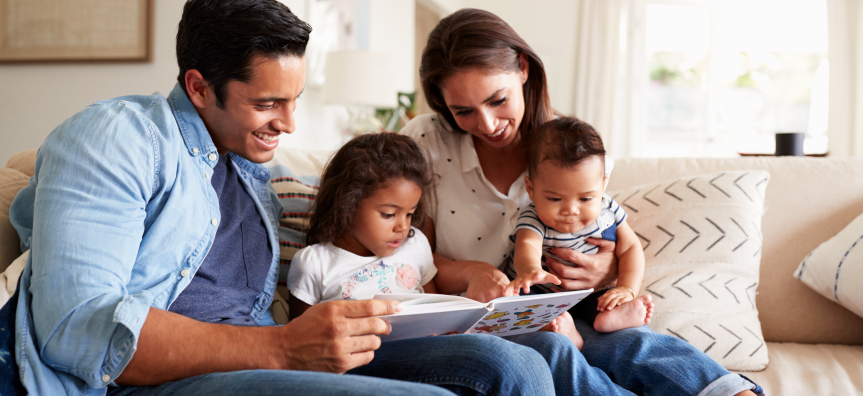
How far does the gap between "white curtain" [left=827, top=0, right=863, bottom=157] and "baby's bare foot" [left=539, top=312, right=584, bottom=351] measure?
5.24m

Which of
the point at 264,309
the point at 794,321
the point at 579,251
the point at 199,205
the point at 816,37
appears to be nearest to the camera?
the point at 199,205

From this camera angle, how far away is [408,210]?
4.57 ft

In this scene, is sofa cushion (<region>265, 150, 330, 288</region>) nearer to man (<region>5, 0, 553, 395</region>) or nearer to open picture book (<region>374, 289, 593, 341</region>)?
man (<region>5, 0, 553, 395</region>)

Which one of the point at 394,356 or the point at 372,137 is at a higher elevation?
the point at 372,137

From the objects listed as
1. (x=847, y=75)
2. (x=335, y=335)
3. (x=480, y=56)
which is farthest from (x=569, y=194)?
(x=847, y=75)

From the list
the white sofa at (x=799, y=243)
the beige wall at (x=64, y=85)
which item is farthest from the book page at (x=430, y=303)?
the beige wall at (x=64, y=85)

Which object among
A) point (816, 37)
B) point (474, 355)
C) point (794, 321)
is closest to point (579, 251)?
point (474, 355)

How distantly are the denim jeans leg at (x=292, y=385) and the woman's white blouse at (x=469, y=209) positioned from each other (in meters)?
0.75

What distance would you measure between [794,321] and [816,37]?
5538 mm

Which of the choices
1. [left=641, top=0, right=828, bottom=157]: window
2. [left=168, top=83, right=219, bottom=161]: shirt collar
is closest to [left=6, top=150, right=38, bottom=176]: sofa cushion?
[left=168, top=83, right=219, bottom=161]: shirt collar

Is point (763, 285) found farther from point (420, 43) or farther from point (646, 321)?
point (420, 43)

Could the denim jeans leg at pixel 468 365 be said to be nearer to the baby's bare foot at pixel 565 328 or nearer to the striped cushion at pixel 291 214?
the baby's bare foot at pixel 565 328

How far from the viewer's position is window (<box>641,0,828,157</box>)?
19.4 ft

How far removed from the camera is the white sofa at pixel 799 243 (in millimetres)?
1599
